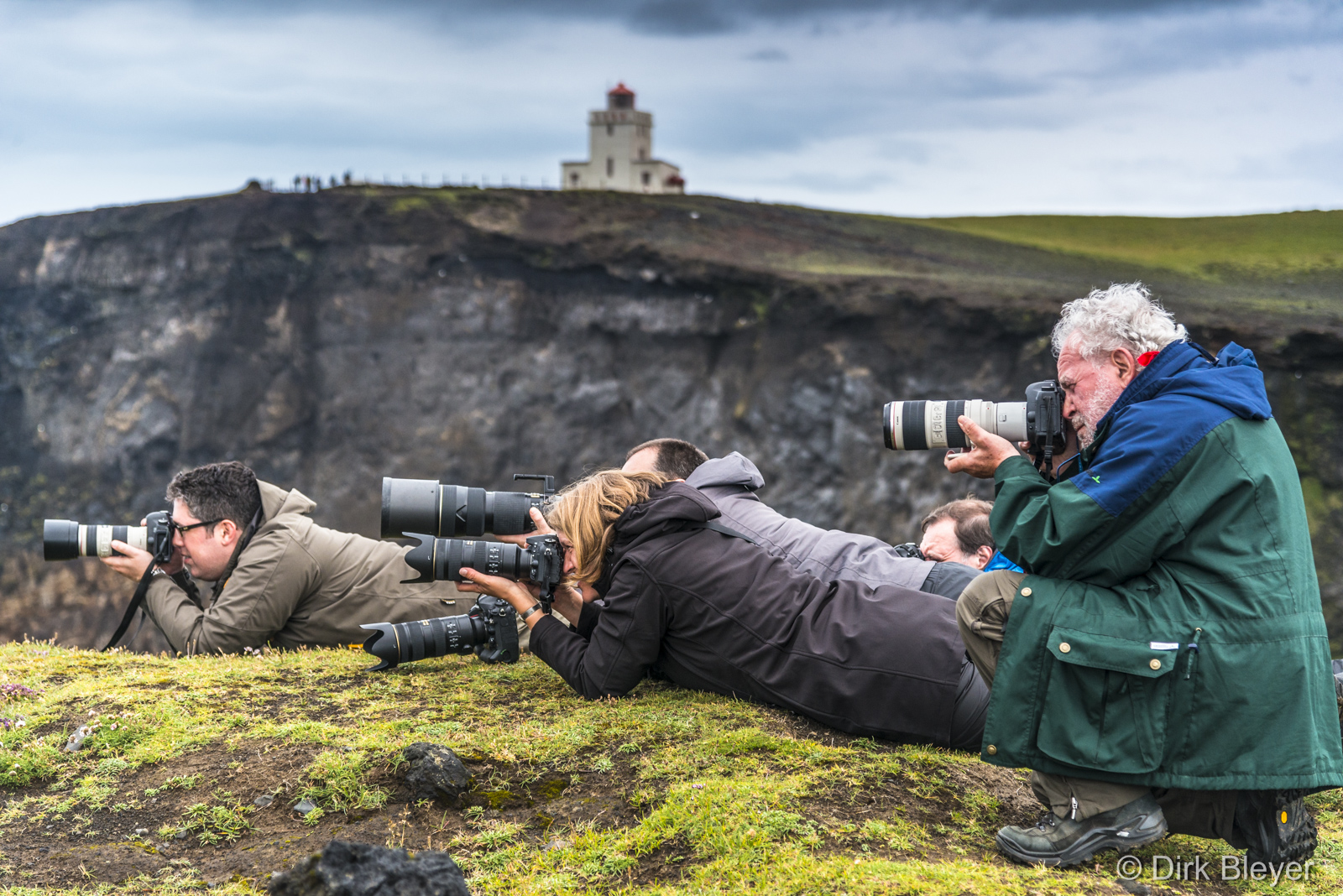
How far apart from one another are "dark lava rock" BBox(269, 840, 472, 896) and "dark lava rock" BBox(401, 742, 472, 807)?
4.90 feet

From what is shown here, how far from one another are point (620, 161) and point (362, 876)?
59.4m

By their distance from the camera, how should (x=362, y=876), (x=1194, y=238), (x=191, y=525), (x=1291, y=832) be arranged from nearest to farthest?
1. (x=362, y=876)
2. (x=1291, y=832)
3. (x=191, y=525)
4. (x=1194, y=238)

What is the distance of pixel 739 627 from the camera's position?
16.7 ft

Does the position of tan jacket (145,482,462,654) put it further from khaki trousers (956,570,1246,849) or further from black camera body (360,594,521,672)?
khaki trousers (956,570,1246,849)

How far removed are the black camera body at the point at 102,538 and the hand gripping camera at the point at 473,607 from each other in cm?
152

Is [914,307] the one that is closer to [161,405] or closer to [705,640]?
[161,405]

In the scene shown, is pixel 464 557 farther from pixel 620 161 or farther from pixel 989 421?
pixel 620 161

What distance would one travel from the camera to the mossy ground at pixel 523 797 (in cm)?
391

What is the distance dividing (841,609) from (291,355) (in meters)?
35.8

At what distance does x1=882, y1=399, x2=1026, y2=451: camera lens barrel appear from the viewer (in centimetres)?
464

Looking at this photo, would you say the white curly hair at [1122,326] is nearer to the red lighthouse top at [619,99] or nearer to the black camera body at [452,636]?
the black camera body at [452,636]

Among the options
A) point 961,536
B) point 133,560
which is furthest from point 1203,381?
point 133,560

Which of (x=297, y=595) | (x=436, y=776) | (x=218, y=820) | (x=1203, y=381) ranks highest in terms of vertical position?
(x=1203, y=381)

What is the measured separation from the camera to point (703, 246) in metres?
35.2
